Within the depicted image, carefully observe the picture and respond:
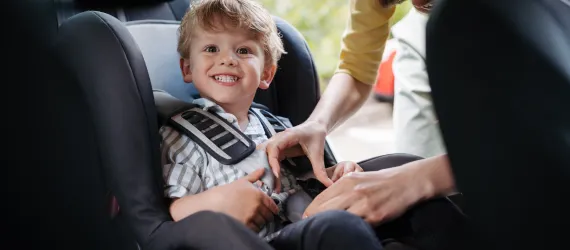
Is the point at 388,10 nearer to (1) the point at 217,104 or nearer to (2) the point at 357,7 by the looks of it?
(2) the point at 357,7

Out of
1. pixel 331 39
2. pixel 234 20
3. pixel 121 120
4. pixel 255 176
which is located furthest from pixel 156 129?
pixel 331 39

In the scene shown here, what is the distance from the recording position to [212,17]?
1.38 m

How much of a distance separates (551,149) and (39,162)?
653 mm

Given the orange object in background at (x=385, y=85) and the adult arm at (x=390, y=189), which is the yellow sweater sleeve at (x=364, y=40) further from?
the orange object in background at (x=385, y=85)

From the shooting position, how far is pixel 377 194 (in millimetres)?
Result: 1200

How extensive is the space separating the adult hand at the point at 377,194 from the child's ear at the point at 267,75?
34 cm

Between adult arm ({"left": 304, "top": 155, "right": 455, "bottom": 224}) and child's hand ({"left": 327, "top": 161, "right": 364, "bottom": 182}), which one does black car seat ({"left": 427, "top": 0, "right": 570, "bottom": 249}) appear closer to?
adult arm ({"left": 304, "top": 155, "right": 455, "bottom": 224})

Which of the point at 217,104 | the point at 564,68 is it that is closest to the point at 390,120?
the point at 217,104

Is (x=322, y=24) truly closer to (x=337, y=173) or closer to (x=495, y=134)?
(x=337, y=173)

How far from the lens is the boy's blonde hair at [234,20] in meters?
1.38

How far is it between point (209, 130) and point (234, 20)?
0.23m

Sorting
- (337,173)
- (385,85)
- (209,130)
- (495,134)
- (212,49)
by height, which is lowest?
(385,85)

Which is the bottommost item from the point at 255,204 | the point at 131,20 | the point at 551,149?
the point at 255,204

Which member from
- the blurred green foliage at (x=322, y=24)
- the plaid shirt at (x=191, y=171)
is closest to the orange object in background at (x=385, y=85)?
the blurred green foliage at (x=322, y=24)
